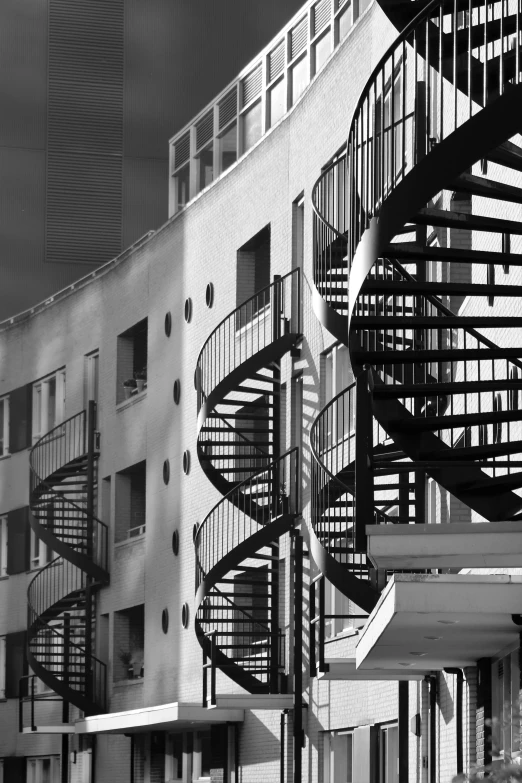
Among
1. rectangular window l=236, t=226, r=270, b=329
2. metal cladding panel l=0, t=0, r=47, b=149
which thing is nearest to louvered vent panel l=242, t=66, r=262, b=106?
rectangular window l=236, t=226, r=270, b=329

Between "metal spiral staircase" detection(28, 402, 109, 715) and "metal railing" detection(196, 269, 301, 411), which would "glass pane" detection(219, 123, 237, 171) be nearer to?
"metal railing" detection(196, 269, 301, 411)

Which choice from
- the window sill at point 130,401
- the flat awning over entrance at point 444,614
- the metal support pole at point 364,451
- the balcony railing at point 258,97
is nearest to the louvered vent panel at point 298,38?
the balcony railing at point 258,97


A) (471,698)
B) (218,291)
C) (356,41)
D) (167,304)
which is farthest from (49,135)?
(471,698)

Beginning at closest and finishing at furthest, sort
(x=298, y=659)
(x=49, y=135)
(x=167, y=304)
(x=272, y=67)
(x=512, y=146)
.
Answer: (x=512, y=146) < (x=298, y=659) < (x=272, y=67) < (x=167, y=304) < (x=49, y=135)

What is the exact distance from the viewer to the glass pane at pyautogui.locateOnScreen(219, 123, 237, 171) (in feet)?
87.1

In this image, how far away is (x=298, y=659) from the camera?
64.6ft

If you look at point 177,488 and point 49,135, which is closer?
point 177,488

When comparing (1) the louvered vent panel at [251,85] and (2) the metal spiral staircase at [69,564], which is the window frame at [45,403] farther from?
(1) the louvered vent panel at [251,85]

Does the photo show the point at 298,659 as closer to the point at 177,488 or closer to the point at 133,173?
the point at 177,488

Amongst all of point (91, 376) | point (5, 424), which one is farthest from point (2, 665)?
point (91, 376)

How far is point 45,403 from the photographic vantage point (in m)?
32.9

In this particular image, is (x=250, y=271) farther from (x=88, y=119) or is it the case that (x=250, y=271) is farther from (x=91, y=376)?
(x=88, y=119)

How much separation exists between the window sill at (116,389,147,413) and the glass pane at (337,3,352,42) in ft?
28.9

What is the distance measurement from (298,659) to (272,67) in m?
9.89
